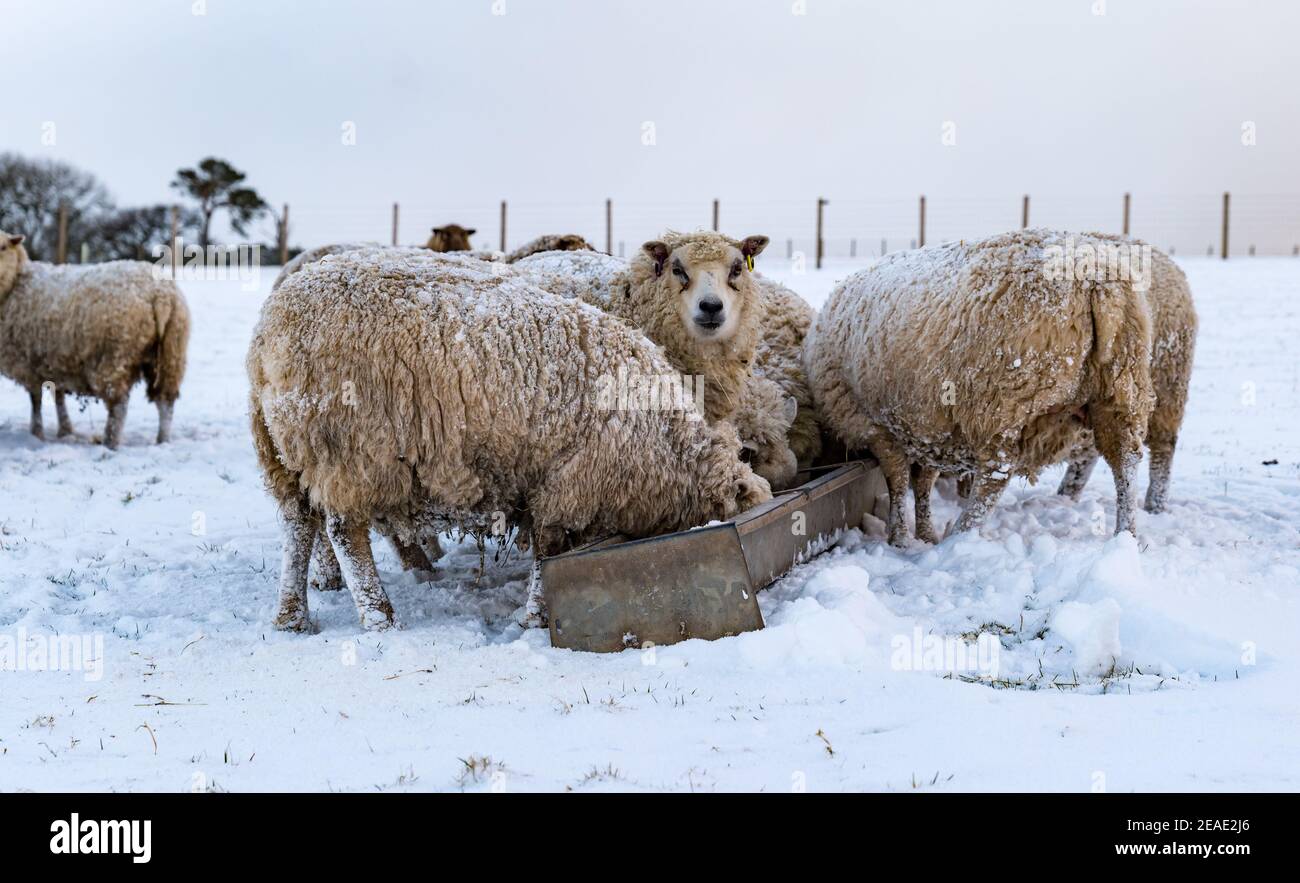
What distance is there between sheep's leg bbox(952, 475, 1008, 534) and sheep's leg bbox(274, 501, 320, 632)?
370 centimetres

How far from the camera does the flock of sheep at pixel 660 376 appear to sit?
484cm

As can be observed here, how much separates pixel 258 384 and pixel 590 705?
7.69 ft

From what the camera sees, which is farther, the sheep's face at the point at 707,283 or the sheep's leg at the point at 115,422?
the sheep's leg at the point at 115,422

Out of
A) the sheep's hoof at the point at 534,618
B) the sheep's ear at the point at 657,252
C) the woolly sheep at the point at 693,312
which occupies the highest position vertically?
the sheep's ear at the point at 657,252

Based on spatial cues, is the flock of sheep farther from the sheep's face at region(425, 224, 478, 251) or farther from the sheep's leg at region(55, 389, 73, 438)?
the sheep's leg at region(55, 389, 73, 438)

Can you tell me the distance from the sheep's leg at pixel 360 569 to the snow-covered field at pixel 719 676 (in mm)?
149

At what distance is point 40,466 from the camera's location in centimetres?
939

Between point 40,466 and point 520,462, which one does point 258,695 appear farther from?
point 40,466

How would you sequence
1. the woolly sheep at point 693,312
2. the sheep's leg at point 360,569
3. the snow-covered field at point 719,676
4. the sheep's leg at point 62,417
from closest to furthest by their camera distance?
the snow-covered field at point 719,676
the sheep's leg at point 360,569
the woolly sheep at point 693,312
the sheep's leg at point 62,417

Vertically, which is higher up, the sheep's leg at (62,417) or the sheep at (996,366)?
the sheep at (996,366)

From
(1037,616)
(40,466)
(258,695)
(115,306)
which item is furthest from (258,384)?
(115,306)

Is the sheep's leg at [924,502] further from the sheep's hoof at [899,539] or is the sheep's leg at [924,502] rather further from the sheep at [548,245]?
the sheep at [548,245]

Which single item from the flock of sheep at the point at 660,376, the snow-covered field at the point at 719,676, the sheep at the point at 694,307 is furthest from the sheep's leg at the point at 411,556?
the sheep at the point at 694,307

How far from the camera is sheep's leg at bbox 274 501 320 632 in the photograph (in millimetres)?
5176
